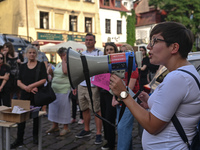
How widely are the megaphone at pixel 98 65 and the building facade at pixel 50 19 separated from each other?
21.2m

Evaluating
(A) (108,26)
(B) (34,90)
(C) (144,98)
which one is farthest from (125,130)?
(A) (108,26)

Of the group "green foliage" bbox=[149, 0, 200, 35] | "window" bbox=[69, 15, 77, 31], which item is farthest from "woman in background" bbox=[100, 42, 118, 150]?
"green foliage" bbox=[149, 0, 200, 35]

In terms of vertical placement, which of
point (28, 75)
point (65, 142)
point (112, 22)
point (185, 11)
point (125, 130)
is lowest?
point (65, 142)

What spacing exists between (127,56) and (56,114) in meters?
3.41

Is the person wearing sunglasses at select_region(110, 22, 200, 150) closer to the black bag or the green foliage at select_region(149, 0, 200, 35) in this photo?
the black bag

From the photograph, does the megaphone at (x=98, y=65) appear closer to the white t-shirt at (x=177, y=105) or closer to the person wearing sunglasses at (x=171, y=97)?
the person wearing sunglasses at (x=171, y=97)

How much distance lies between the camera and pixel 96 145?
4113 mm

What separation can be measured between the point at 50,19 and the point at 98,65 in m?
22.9

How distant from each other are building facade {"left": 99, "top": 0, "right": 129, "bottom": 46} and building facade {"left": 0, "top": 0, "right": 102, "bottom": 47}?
100 centimetres

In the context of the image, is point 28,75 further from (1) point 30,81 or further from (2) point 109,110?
(2) point 109,110

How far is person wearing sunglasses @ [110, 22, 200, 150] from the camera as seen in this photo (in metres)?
1.28

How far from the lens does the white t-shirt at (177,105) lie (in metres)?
1.27

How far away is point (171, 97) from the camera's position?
127cm

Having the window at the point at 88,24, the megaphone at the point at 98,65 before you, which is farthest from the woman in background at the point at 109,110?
the window at the point at 88,24
